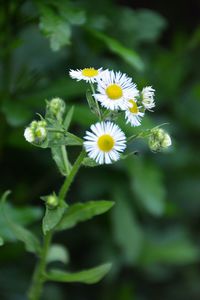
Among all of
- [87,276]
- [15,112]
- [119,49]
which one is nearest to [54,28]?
[119,49]

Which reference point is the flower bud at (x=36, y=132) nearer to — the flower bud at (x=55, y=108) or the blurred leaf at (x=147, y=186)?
the flower bud at (x=55, y=108)

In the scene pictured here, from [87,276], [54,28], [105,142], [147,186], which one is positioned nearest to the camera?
[105,142]

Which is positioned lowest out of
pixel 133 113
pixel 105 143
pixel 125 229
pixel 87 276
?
pixel 87 276

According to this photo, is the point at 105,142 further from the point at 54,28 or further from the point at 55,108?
the point at 54,28

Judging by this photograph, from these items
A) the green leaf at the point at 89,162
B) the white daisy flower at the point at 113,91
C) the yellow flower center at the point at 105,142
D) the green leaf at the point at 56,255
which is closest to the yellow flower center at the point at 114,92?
the white daisy flower at the point at 113,91

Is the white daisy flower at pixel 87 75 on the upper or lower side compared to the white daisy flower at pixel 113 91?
upper

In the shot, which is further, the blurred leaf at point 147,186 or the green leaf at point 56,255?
the blurred leaf at point 147,186

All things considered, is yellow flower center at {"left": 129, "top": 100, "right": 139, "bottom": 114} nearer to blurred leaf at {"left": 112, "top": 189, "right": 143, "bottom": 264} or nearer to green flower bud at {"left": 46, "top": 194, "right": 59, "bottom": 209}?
green flower bud at {"left": 46, "top": 194, "right": 59, "bottom": 209}
